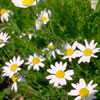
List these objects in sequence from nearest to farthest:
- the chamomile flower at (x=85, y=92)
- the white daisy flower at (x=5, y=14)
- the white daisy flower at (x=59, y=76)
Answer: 1. the chamomile flower at (x=85, y=92)
2. the white daisy flower at (x=59, y=76)
3. the white daisy flower at (x=5, y=14)

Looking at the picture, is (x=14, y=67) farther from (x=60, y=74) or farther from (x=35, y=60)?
(x=60, y=74)

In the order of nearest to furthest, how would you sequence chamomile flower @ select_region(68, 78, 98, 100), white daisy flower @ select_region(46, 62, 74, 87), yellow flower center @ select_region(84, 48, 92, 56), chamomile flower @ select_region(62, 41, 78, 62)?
chamomile flower @ select_region(68, 78, 98, 100) → white daisy flower @ select_region(46, 62, 74, 87) → yellow flower center @ select_region(84, 48, 92, 56) → chamomile flower @ select_region(62, 41, 78, 62)

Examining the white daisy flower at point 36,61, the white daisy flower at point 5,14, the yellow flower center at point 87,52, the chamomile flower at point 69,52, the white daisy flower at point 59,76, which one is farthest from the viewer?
the white daisy flower at point 5,14

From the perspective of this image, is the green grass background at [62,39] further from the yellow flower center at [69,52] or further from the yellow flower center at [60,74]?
the yellow flower center at [60,74]

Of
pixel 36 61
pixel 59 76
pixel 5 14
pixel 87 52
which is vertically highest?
pixel 5 14

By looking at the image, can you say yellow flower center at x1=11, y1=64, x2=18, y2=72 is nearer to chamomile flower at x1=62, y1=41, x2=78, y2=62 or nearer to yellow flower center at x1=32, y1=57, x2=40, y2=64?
yellow flower center at x1=32, y1=57, x2=40, y2=64

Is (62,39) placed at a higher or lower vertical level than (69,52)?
higher

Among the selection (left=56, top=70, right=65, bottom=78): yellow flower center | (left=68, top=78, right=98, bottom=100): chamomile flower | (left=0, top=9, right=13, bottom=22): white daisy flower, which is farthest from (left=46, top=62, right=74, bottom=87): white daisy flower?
(left=0, top=9, right=13, bottom=22): white daisy flower

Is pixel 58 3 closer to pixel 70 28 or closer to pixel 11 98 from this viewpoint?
pixel 70 28

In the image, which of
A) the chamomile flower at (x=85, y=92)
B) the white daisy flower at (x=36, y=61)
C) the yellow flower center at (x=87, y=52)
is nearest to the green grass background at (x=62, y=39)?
the white daisy flower at (x=36, y=61)

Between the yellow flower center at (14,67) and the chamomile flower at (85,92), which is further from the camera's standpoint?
the yellow flower center at (14,67)

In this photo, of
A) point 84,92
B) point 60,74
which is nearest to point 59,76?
point 60,74

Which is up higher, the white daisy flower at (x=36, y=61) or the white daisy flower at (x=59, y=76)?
the white daisy flower at (x=36, y=61)
